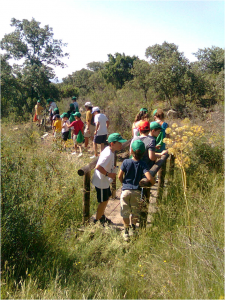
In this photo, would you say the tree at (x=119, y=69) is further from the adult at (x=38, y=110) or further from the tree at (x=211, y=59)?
the adult at (x=38, y=110)

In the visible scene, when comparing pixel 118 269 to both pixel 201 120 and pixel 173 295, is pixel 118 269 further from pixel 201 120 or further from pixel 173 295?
pixel 201 120

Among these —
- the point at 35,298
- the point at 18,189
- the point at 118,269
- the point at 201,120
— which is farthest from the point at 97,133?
the point at 201,120

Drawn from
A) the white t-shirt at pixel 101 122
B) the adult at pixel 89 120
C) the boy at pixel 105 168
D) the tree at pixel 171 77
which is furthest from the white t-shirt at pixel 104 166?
the tree at pixel 171 77

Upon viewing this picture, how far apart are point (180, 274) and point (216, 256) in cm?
43

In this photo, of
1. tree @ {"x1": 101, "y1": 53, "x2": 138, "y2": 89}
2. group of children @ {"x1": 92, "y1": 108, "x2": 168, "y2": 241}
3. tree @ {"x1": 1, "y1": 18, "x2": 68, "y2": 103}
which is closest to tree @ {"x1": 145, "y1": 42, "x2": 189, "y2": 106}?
tree @ {"x1": 1, "y1": 18, "x2": 68, "y2": 103}

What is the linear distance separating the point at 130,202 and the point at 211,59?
26222mm

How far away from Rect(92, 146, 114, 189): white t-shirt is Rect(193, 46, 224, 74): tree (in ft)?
71.7

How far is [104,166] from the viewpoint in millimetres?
3727

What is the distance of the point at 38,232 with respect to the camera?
3236 millimetres

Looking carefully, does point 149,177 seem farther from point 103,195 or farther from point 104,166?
point 103,195

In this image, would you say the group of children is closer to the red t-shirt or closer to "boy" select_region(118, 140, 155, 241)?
"boy" select_region(118, 140, 155, 241)

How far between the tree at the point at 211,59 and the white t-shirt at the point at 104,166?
21848mm

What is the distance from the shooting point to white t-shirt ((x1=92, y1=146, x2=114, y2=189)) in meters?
3.72

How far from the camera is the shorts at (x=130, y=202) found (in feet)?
11.7
